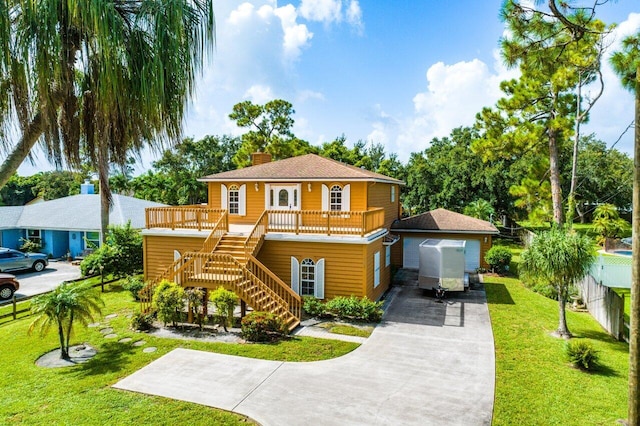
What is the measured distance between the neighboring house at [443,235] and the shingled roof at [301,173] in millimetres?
3715

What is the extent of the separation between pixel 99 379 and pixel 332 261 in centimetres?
798

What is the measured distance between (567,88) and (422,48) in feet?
28.6

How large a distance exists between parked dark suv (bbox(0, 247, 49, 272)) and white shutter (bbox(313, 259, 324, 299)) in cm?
1690

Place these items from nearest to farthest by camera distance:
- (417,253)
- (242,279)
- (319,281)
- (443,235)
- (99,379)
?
(99,379) < (242,279) < (319,281) < (443,235) < (417,253)

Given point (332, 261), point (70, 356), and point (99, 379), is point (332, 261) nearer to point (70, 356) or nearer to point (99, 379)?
point (99, 379)

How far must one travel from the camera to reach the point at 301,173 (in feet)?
57.5

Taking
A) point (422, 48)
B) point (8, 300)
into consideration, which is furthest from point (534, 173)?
point (8, 300)

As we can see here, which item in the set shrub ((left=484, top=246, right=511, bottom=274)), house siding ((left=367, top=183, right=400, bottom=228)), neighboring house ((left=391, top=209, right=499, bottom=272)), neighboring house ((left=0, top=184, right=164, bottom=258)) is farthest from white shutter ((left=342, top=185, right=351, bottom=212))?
neighboring house ((left=0, top=184, right=164, bottom=258))

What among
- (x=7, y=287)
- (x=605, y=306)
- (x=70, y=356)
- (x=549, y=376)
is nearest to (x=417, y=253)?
(x=605, y=306)

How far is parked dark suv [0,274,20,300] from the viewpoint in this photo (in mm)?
16250

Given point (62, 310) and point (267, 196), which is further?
point (267, 196)

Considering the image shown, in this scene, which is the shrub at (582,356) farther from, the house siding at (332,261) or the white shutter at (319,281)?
the white shutter at (319,281)

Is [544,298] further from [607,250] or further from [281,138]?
[281,138]

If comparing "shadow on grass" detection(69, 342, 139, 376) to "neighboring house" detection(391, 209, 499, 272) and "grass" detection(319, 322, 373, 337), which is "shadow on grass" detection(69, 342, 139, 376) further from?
"neighboring house" detection(391, 209, 499, 272)
